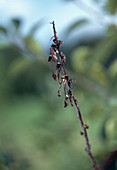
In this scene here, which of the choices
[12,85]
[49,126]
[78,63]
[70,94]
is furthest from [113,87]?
[12,85]

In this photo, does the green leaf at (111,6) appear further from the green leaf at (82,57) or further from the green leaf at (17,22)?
the green leaf at (17,22)

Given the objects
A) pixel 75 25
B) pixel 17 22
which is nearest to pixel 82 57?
pixel 75 25

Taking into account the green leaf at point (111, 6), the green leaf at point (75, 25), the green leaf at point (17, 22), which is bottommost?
the green leaf at point (111, 6)

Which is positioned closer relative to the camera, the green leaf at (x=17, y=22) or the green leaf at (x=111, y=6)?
the green leaf at (x=111, y=6)

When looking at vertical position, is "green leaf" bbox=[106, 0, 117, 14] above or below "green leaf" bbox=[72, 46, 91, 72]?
below

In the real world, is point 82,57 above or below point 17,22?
below

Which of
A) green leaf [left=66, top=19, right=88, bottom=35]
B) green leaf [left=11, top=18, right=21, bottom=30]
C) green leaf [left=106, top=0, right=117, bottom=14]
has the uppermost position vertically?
green leaf [left=11, top=18, right=21, bottom=30]

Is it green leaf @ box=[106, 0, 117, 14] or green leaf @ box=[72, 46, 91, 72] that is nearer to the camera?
green leaf @ box=[106, 0, 117, 14]

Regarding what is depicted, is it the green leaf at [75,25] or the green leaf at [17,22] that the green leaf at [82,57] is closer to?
the green leaf at [75,25]

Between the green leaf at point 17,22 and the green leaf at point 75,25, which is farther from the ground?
the green leaf at point 17,22

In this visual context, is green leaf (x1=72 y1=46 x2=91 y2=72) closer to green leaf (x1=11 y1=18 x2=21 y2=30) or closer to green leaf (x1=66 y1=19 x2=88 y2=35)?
green leaf (x1=66 y1=19 x2=88 y2=35)

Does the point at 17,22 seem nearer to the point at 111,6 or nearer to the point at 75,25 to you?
the point at 75,25
